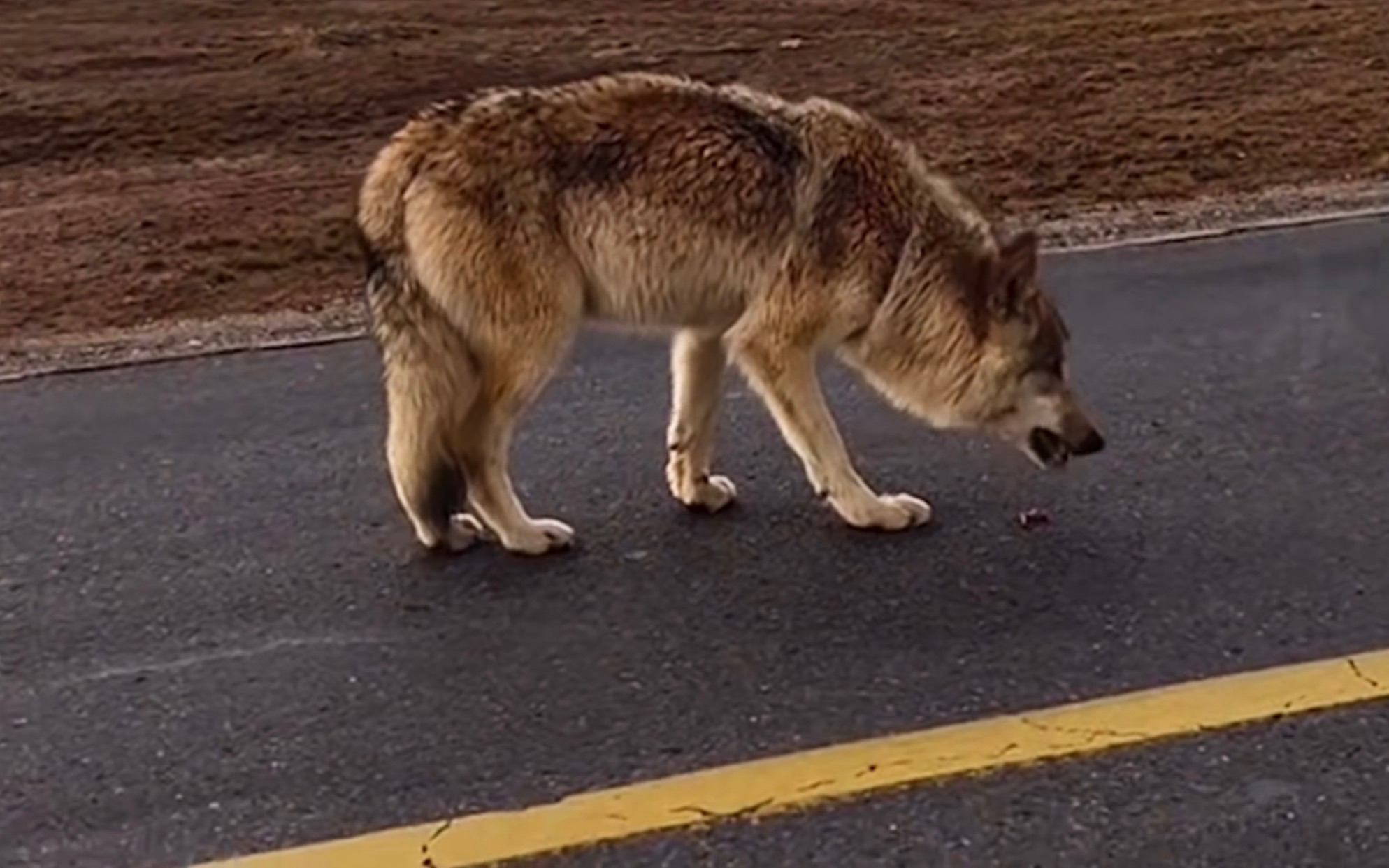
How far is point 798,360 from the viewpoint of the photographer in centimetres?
539

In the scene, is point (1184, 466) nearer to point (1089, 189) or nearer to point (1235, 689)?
point (1235, 689)

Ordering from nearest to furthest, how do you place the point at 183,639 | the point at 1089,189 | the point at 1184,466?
the point at 183,639 → the point at 1184,466 → the point at 1089,189

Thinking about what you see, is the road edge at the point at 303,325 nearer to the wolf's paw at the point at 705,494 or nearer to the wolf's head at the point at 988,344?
the wolf's paw at the point at 705,494

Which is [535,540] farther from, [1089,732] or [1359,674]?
[1359,674]

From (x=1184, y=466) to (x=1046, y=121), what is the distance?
20.0 feet

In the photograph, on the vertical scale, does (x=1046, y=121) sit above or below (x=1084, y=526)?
below

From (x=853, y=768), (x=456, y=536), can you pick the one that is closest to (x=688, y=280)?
(x=456, y=536)

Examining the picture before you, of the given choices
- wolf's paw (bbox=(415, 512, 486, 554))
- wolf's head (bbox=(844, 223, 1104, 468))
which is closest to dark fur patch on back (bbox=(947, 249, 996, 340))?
wolf's head (bbox=(844, 223, 1104, 468))

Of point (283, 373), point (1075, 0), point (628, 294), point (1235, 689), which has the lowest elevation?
point (1075, 0)

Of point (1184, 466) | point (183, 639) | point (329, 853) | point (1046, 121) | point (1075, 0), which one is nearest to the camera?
point (329, 853)

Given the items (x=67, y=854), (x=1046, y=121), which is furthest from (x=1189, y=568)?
(x=1046, y=121)

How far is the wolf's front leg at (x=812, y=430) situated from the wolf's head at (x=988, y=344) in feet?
0.85

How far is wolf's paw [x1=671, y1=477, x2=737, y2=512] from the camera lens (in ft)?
18.2

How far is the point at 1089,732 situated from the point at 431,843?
133 centimetres
